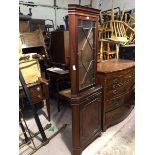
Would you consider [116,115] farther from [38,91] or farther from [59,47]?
[59,47]

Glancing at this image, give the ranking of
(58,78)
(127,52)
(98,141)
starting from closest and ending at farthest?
(98,141) < (58,78) < (127,52)

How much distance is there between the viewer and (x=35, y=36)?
3861 millimetres

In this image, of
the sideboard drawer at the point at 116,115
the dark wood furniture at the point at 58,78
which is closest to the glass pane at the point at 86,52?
the sideboard drawer at the point at 116,115

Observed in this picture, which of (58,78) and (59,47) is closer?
(58,78)

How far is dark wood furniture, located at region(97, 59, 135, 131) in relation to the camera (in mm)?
2660

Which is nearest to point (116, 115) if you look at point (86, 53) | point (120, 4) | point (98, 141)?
point (98, 141)

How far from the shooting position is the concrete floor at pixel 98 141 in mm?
2408

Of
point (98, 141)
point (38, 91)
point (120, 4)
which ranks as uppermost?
point (120, 4)

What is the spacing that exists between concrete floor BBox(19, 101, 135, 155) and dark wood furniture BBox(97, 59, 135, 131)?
0.14 m

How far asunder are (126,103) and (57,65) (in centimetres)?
159

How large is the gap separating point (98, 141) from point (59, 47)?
208cm

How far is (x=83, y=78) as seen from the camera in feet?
7.55
